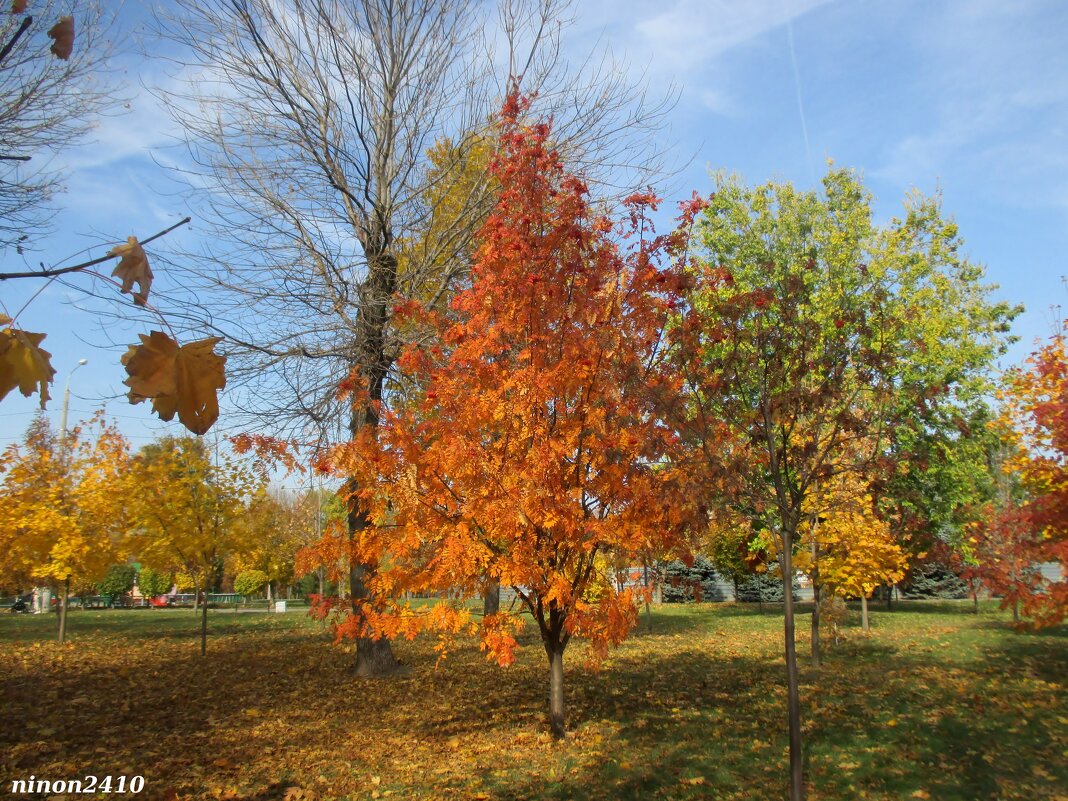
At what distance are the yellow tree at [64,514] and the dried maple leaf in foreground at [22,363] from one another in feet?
45.5

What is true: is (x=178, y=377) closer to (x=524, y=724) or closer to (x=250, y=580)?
(x=524, y=724)

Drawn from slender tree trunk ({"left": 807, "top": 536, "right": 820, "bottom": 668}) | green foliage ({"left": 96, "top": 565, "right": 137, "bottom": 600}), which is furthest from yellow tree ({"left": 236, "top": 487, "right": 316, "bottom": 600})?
slender tree trunk ({"left": 807, "top": 536, "right": 820, "bottom": 668})

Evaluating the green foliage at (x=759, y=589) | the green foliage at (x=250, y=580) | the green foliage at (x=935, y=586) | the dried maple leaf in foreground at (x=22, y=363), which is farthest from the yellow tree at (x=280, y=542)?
the green foliage at (x=935, y=586)

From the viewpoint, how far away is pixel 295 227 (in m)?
10.9

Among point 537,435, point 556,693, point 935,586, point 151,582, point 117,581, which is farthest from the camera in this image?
point 935,586

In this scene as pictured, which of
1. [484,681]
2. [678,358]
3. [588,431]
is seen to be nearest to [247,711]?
[484,681]

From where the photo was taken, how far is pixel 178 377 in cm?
156

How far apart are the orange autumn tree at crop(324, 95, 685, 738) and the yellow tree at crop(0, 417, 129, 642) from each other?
9149mm

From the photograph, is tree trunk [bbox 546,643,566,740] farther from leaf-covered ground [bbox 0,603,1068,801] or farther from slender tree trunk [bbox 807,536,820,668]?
slender tree trunk [bbox 807,536,820,668]

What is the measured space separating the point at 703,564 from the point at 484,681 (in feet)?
83.2

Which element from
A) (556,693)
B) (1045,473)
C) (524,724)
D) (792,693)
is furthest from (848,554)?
(792,693)

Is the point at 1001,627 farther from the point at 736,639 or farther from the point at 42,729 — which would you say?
the point at 42,729

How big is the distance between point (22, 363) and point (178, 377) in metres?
0.35

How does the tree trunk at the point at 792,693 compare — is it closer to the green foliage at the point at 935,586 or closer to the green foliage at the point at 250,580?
the green foliage at the point at 935,586
